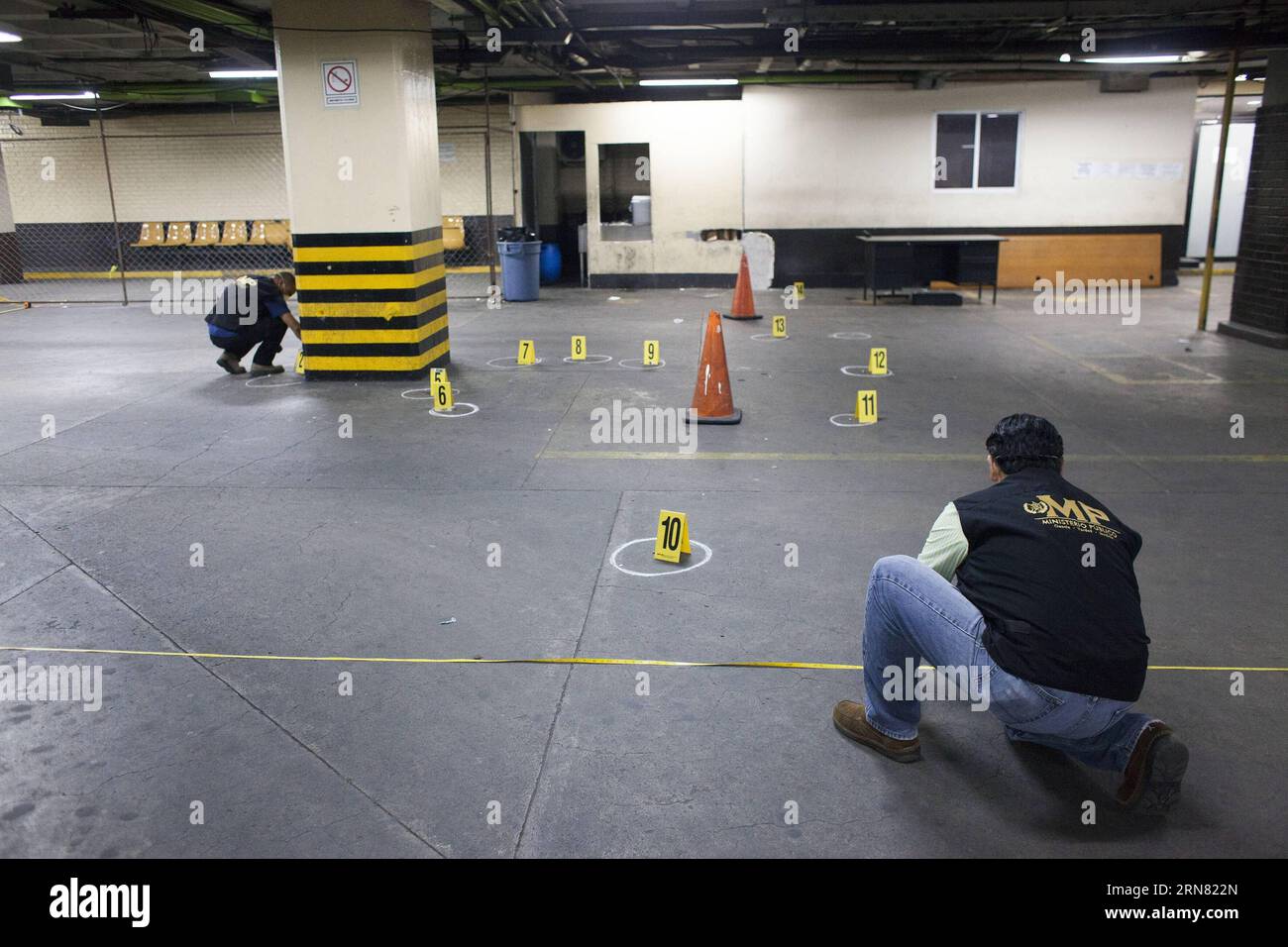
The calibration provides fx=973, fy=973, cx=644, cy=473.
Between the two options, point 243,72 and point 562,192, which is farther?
point 562,192

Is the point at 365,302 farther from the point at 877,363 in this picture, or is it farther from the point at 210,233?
the point at 210,233

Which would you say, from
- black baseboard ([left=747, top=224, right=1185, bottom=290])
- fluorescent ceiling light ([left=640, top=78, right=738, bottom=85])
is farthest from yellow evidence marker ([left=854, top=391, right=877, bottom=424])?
black baseboard ([left=747, top=224, right=1185, bottom=290])

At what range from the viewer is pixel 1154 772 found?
300cm

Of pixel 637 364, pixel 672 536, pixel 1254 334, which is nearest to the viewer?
pixel 672 536

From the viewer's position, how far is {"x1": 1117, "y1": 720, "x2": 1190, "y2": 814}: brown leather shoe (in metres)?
2.98

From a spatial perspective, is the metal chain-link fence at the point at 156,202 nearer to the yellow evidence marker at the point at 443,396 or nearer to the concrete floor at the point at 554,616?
the yellow evidence marker at the point at 443,396

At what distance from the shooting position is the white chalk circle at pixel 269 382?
9875mm

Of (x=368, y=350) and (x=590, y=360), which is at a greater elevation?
(x=368, y=350)

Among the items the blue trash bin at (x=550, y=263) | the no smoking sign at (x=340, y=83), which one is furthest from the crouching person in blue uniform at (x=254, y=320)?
the blue trash bin at (x=550, y=263)

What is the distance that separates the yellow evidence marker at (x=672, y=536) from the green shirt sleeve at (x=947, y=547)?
191 cm

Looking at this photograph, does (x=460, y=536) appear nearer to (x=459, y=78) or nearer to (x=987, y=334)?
(x=987, y=334)

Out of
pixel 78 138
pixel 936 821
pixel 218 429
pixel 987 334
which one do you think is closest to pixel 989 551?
pixel 936 821

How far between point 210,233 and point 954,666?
71.7ft

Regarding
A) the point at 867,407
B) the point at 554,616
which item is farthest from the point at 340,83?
the point at 554,616
